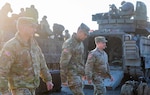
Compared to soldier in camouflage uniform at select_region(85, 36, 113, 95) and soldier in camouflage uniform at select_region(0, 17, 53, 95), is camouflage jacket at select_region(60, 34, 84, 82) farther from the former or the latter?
soldier in camouflage uniform at select_region(0, 17, 53, 95)

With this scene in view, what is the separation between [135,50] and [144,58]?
31.1 inches

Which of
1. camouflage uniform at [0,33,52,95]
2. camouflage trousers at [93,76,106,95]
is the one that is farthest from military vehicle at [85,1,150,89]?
camouflage uniform at [0,33,52,95]

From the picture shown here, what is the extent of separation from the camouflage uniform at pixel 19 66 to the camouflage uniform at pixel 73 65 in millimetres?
1657

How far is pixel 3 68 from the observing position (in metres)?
4.02

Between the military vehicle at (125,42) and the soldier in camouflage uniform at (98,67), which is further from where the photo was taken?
the military vehicle at (125,42)

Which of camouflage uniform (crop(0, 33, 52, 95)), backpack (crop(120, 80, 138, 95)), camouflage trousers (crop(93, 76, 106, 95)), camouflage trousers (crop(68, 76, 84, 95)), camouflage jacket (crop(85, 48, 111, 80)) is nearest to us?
camouflage uniform (crop(0, 33, 52, 95))

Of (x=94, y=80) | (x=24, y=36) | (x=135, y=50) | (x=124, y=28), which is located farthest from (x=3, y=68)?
(x=124, y=28)

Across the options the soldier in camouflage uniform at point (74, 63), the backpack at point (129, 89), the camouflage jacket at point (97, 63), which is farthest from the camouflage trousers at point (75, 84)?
the backpack at point (129, 89)

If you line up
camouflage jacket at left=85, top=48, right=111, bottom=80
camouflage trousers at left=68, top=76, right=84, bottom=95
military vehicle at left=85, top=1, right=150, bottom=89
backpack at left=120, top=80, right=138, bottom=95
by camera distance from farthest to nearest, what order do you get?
1. military vehicle at left=85, top=1, right=150, bottom=89
2. backpack at left=120, top=80, right=138, bottom=95
3. camouflage jacket at left=85, top=48, right=111, bottom=80
4. camouflage trousers at left=68, top=76, right=84, bottom=95

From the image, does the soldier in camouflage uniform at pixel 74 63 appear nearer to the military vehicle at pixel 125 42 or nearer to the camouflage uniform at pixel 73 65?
the camouflage uniform at pixel 73 65

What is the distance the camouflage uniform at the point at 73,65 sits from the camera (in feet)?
19.7

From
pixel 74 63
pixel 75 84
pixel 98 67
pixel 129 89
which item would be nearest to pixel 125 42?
pixel 129 89

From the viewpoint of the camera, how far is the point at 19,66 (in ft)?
13.9

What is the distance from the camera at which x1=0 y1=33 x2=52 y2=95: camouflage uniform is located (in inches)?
162
